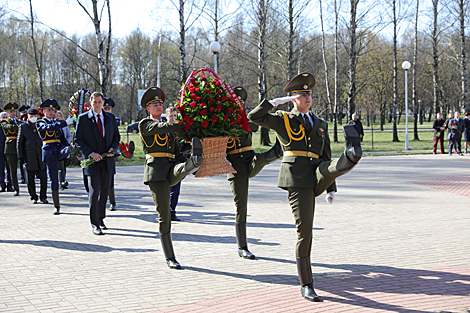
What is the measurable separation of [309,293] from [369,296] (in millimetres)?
610

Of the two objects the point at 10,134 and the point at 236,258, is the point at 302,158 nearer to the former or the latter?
the point at 236,258

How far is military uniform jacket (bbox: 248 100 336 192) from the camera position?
15.3ft

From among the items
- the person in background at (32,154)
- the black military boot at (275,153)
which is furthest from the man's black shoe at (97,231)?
the person in background at (32,154)

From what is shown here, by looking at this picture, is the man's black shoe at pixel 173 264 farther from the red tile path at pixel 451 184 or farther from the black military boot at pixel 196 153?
the red tile path at pixel 451 184

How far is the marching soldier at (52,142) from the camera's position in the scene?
9.05m

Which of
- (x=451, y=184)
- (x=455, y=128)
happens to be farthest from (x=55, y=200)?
(x=455, y=128)

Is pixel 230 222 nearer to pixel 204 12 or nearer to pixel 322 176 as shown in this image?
pixel 322 176

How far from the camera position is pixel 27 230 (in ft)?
25.2

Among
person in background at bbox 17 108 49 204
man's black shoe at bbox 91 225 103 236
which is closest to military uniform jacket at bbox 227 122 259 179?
man's black shoe at bbox 91 225 103 236

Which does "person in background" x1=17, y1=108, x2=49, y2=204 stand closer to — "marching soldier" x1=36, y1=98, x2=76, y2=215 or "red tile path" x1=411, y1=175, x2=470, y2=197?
"marching soldier" x1=36, y1=98, x2=76, y2=215

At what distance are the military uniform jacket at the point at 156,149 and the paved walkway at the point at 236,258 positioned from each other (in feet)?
3.83

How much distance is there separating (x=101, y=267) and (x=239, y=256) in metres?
1.77

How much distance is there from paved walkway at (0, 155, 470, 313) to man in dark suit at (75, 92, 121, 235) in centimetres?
60

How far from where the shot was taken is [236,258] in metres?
5.87
